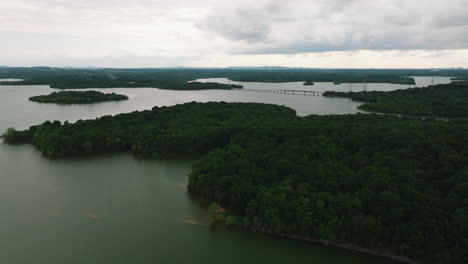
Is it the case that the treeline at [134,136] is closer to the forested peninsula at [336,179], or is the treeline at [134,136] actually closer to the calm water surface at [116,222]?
the forested peninsula at [336,179]

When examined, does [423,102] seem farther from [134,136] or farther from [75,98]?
[75,98]

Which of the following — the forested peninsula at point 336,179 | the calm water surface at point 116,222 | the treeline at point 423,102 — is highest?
the treeline at point 423,102

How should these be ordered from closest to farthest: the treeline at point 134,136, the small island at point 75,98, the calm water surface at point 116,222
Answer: the calm water surface at point 116,222, the treeline at point 134,136, the small island at point 75,98

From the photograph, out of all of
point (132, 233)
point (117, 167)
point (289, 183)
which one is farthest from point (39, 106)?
point (289, 183)

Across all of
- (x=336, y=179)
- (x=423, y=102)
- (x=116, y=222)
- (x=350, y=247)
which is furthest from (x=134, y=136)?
(x=423, y=102)

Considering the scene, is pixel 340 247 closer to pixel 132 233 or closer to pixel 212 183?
pixel 212 183

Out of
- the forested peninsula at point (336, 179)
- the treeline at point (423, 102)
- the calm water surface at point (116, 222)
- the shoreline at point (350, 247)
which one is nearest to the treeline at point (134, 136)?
the forested peninsula at point (336, 179)
